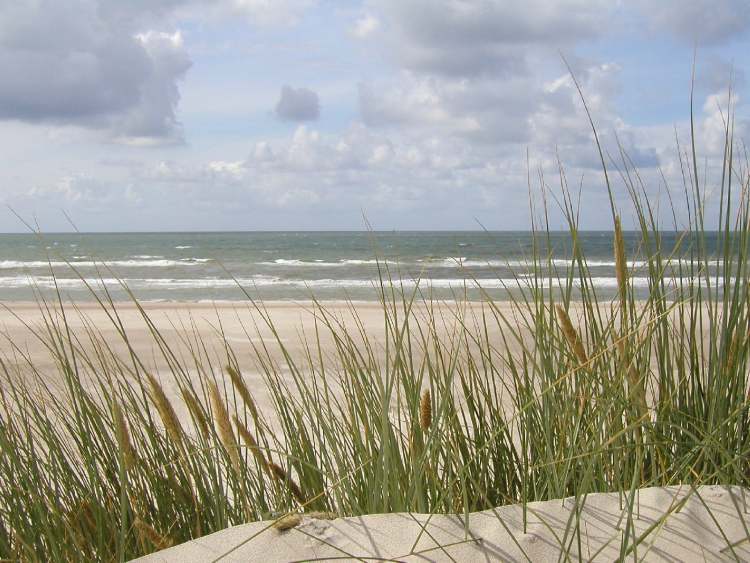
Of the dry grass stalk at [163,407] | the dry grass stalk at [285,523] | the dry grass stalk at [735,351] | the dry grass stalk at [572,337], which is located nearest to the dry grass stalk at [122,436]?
the dry grass stalk at [163,407]

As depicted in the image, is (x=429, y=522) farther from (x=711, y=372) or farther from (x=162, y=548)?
(x=711, y=372)

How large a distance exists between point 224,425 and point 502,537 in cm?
63

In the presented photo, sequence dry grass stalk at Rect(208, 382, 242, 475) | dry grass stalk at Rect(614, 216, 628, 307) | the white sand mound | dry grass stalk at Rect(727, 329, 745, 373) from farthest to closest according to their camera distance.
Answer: dry grass stalk at Rect(727, 329, 745, 373) < dry grass stalk at Rect(614, 216, 628, 307) < dry grass stalk at Rect(208, 382, 242, 475) < the white sand mound

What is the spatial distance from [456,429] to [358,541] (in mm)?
658

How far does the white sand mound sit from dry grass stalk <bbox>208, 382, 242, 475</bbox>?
221 millimetres

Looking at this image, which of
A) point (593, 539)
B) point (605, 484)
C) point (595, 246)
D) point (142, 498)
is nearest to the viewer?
point (593, 539)

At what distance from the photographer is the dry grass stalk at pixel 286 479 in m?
1.79

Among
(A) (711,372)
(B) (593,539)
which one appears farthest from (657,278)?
(B) (593,539)

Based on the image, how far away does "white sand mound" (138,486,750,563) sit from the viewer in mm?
1351

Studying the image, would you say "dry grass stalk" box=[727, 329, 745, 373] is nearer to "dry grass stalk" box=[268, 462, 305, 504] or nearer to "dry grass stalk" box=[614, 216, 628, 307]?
"dry grass stalk" box=[614, 216, 628, 307]

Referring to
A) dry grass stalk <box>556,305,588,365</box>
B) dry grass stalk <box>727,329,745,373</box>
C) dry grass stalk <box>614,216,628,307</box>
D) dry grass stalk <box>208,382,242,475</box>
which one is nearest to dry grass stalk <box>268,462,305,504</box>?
dry grass stalk <box>208,382,242,475</box>

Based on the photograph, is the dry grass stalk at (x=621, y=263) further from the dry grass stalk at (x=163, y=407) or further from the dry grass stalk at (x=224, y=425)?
the dry grass stalk at (x=163, y=407)

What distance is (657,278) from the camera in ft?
6.48

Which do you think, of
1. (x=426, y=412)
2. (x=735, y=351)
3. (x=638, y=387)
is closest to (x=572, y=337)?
(x=638, y=387)
